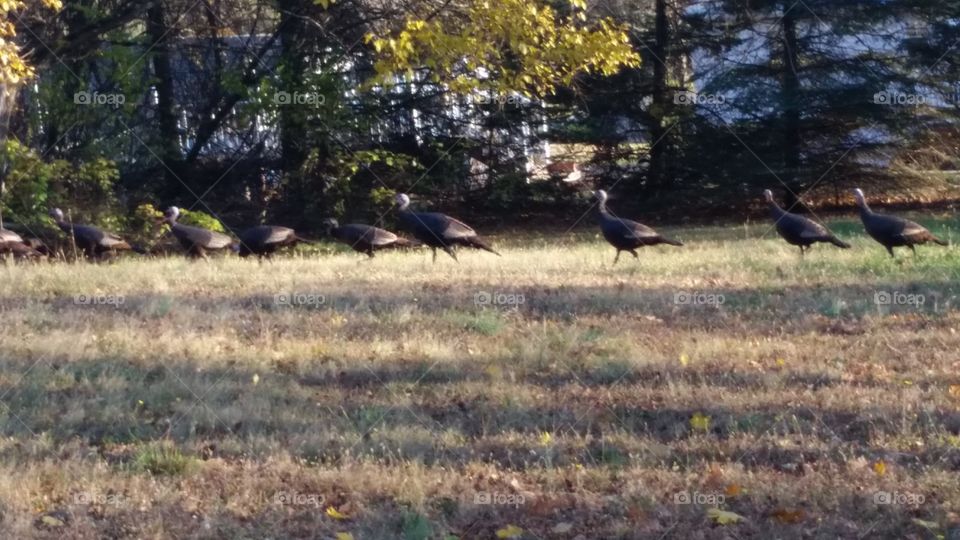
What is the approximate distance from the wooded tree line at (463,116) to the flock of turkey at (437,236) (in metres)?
6.67

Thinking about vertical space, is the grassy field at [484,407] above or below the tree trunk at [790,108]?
below

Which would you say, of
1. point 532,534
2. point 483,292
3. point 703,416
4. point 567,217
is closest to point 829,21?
point 567,217

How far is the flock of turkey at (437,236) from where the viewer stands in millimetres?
Result: 16875

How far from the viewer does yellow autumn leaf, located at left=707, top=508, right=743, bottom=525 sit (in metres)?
7.18

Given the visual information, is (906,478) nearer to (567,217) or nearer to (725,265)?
(725,265)

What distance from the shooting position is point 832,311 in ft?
42.0

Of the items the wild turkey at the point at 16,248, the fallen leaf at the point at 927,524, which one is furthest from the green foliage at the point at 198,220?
the fallen leaf at the point at 927,524

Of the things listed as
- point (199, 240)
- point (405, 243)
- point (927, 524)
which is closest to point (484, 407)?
point (927, 524)

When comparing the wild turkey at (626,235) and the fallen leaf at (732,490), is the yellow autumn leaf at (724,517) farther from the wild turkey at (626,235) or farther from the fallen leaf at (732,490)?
the wild turkey at (626,235)

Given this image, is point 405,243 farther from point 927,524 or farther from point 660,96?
point 660,96

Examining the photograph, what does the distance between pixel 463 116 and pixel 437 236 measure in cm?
1400

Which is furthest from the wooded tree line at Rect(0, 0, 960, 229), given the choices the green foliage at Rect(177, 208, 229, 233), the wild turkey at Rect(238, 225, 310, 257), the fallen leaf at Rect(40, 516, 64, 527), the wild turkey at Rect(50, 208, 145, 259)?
the fallen leaf at Rect(40, 516, 64, 527)

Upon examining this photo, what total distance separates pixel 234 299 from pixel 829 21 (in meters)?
20.5

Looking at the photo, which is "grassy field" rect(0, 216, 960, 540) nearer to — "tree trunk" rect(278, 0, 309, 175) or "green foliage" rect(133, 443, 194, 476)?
"green foliage" rect(133, 443, 194, 476)
